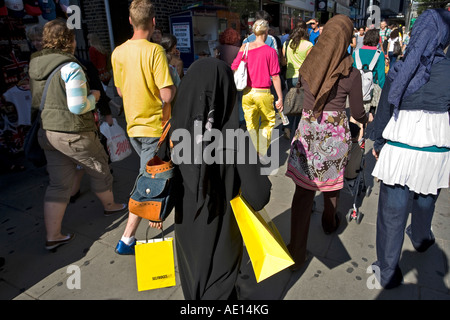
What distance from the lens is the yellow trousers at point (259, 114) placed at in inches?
191

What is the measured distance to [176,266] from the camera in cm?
293

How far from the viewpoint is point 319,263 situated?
2932mm

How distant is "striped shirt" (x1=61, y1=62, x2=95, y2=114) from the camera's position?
2.73m

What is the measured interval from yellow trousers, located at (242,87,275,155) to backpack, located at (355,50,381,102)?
1423 mm

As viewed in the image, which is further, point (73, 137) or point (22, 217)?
point (22, 217)

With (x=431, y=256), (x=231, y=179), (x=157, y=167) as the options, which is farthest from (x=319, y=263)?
(x=157, y=167)

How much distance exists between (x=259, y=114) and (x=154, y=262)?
354cm

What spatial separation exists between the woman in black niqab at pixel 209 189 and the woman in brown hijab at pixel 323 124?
86 cm

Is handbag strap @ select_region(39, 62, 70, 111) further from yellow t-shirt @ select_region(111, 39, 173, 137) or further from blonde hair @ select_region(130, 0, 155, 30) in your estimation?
blonde hair @ select_region(130, 0, 155, 30)

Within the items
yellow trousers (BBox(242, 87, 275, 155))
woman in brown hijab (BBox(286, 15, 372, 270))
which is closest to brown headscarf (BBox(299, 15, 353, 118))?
woman in brown hijab (BBox(286, 15, 372, 270))

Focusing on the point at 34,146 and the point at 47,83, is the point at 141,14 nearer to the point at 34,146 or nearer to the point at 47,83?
the point at 47,83

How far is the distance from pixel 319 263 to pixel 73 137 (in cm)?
258

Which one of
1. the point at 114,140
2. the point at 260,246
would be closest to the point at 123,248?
the point at 114,140

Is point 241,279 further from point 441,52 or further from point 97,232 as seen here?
point 441,52
